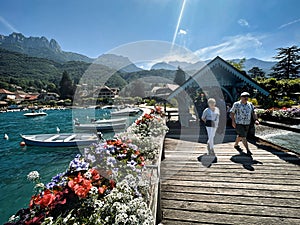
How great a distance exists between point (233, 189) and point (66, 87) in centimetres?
9539

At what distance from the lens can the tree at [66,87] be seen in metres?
83.9

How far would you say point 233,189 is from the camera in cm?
310

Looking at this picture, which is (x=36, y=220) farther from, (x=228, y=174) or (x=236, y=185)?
(x=228, y=174)

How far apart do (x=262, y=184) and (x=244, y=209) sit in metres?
0.97

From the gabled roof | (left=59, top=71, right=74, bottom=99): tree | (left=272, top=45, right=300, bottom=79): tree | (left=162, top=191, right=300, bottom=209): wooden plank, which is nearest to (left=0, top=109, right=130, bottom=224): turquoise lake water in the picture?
(left=162, top=191, right=300, bottom=209): wooden plank

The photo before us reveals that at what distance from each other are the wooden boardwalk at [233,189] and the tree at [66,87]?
9261 centimetres

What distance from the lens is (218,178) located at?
352 cm

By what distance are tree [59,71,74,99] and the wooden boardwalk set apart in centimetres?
9261

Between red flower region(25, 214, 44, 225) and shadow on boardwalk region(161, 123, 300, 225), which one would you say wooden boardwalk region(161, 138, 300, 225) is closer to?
shadow on boardwalk region(161, 123, 300, 225)

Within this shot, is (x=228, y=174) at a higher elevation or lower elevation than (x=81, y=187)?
lower

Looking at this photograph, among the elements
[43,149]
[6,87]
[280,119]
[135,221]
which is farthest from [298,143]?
[6,87]

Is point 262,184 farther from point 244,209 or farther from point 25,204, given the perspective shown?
point 25,204


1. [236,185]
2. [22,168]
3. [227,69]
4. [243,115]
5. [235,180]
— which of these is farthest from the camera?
[22,168]

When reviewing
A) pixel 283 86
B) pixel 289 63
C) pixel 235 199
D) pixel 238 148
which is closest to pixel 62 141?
pixel 238 148
